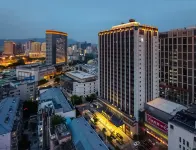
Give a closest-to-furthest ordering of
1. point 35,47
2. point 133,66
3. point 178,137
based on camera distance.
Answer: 1. point 178,137
2. point 133,66
3. point 35,47

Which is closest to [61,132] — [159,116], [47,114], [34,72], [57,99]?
[47,114]

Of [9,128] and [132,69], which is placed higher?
[132,69]

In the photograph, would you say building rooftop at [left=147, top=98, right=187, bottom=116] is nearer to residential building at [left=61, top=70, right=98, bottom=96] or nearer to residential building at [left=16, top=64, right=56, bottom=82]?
residential building at [left=61, top=70, right=98, bottom=96]

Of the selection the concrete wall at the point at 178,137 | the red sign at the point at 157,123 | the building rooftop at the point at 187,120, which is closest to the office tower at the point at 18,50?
the red sign at the point at 157,123

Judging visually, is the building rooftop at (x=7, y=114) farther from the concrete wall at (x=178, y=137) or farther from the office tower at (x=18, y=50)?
the office tower at (x=18, y=50)

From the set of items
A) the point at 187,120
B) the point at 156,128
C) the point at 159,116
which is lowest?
the point at 156,128

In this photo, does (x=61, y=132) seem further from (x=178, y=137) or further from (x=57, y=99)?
(x=178, y=137)

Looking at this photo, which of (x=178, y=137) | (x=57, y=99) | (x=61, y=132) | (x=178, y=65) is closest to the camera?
(x=178, y=137)

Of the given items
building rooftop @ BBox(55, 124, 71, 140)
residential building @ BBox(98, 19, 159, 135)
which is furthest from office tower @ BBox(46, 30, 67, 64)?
building rooftop @ BBox(55, 124, 71, 140)
